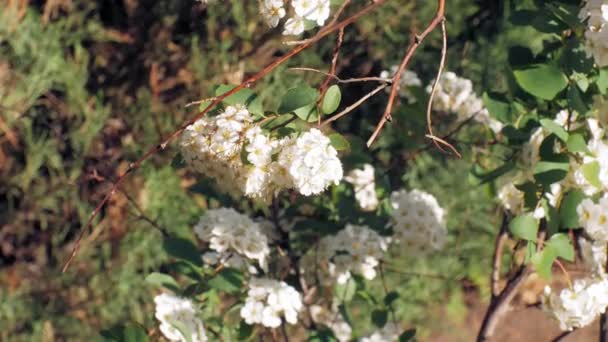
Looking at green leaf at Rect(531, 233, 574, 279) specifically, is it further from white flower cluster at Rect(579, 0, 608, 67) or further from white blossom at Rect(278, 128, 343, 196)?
white blossom at Rect(278, 128, 343, 196)

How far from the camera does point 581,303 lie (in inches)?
75.8

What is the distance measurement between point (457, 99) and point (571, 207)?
2.28 ft

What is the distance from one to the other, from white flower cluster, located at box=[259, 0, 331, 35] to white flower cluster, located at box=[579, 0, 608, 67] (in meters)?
0.51

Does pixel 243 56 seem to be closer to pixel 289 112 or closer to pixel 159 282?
pixel 159 282

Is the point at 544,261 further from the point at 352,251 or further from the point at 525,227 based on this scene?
the point at 352,251

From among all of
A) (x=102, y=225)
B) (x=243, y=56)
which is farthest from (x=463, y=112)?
(x=102, y=225)

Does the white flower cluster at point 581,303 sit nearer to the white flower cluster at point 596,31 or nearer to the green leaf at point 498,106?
the green leaf at point 498,106

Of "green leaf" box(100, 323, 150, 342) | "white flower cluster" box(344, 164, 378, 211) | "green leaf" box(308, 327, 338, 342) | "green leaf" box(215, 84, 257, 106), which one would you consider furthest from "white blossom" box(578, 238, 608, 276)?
"green leaf" box(100, 323, 150, 342)

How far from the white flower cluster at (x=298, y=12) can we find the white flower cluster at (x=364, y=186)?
750mm

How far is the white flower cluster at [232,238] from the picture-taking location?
207 cm

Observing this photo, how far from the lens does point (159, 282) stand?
6.77 feet

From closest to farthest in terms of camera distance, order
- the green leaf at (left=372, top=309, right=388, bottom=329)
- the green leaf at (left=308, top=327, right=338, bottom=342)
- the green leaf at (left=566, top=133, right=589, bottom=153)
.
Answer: the green leaf at (left=566, top=133, right=589, bottom=153), the green leaf at (left=308, top=327, right=338, bottom=342), the green leaf at (left=372, top=309, right=388, bottom=329)

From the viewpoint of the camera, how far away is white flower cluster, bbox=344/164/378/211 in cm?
233

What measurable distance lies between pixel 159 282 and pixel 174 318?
0.13m
